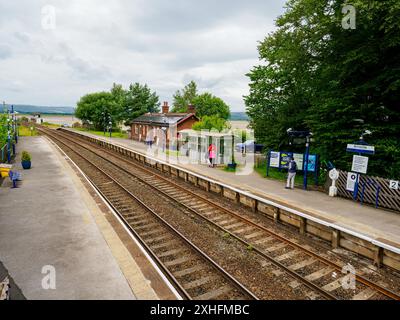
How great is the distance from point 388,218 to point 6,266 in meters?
12.6

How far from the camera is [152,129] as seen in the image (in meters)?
39.8

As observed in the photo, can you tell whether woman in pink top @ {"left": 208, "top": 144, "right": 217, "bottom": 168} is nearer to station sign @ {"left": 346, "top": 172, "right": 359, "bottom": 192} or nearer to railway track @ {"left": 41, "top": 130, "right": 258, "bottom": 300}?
railway track @ {"left": 41, "top": 130, "right": 258, "bottom": 300}

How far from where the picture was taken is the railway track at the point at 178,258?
22.3 ft

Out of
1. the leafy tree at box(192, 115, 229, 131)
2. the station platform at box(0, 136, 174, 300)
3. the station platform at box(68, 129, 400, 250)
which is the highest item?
the leafy tree at box(192, 115, 229, 131)

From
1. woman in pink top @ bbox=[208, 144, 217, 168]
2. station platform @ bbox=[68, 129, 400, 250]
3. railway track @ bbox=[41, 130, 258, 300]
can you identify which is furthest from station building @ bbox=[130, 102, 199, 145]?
railway track @ bbox=[41, 130, 258, 300]

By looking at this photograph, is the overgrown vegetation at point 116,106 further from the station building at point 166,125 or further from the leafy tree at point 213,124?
the leafy tree at point 213,124

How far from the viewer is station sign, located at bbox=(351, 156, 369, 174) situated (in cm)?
1262

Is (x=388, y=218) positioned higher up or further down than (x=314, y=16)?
further down

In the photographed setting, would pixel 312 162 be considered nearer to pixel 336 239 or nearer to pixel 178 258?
pixel 336 239

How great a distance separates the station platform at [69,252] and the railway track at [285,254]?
3.48 m

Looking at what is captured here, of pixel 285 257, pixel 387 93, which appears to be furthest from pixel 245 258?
pixel 387 93

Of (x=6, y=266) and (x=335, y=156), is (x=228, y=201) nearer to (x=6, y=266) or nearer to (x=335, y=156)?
(x=335, y=156)

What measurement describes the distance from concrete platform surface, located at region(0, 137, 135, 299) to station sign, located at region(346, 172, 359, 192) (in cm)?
1108

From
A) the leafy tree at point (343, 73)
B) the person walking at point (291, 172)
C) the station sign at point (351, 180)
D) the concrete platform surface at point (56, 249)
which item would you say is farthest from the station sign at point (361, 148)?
the concrete platform surface at point (56, 249)
